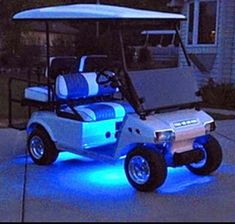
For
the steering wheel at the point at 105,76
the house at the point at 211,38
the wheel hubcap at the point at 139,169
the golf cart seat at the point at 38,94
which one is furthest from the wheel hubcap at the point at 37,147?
the house at the point at 211,38

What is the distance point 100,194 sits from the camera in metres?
5.94

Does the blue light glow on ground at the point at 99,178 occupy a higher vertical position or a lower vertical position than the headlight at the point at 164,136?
lower

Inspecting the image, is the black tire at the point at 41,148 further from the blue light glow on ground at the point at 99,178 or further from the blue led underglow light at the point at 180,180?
the blue led underglow light at the point at 180,180

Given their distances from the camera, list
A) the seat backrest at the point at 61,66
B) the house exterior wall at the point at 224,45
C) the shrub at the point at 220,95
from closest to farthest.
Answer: the seat backrest at the point at 61,66
the shrub at the point at 220,95
the house exterior wall at the point at 224,45

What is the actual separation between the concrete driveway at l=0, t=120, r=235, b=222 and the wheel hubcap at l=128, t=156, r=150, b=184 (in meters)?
0.13

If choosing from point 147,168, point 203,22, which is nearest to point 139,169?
point 147,168

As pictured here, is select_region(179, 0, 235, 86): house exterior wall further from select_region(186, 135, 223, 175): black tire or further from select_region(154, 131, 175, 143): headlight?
select_region(154, 131, 175, 143): headlight

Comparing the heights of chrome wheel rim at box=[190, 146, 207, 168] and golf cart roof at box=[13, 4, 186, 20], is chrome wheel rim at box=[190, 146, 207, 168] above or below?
below

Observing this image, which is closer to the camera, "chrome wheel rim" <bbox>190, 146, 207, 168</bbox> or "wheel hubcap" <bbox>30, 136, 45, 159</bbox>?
"chrome wheel rim" <bbox>190, 146, 207, 168</bbox>

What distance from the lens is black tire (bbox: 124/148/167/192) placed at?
597cm

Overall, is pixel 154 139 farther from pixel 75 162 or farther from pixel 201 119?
pixel 75 162

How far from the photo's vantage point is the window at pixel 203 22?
15859mm

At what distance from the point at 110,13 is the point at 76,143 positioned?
1.53m

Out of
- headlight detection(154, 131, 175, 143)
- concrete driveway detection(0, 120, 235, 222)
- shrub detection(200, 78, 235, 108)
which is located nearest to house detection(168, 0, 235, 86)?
shrub detection(200, 78, 235, 108)
